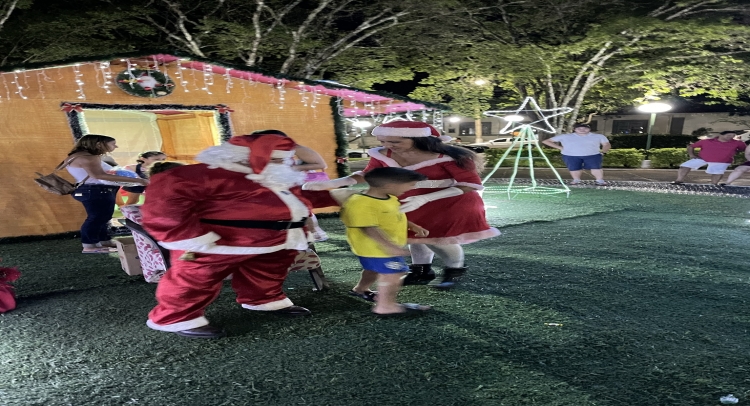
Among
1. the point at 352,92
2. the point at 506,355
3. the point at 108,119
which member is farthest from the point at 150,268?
the point at 108,119

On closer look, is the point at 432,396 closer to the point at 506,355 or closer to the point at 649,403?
the point at 506,355

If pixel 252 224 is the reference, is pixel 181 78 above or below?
above

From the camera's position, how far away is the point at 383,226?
9.73 feet

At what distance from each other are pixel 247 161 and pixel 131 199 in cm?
396

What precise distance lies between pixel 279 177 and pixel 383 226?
722 millimetres

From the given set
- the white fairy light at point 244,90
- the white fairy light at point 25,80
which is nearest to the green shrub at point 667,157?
the white fairy light at point 244,90

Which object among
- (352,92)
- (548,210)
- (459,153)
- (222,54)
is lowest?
(548,210)

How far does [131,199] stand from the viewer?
5.93 meters

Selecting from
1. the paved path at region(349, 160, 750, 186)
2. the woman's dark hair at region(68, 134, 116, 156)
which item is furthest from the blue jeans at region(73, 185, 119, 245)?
the paved path at region(349, 160, 750, 186)

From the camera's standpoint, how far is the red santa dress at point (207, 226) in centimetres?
260

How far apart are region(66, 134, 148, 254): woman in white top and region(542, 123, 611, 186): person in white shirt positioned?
819cm

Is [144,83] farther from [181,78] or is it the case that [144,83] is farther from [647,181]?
[647,181]

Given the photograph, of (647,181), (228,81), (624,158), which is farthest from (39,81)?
(624,158)

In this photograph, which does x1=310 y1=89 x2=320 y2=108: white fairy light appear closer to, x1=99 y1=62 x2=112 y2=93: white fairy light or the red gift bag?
x1=99 y1=62 x2=112 y2=93: white fairy light
